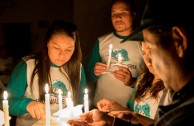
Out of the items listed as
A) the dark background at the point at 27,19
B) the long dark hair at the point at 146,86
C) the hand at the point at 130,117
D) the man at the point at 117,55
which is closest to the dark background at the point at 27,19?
the dark background at the point at 27,19

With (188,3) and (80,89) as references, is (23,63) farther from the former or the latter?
(188,3)

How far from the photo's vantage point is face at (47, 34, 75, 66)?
265 centimetres

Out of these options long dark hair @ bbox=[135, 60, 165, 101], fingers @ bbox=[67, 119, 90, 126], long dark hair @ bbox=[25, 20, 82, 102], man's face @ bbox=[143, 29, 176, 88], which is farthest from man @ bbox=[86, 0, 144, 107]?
man's face @ bbox=[143, 29, 176, 88]

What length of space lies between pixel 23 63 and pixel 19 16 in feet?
28.5

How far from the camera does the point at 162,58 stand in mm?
1218

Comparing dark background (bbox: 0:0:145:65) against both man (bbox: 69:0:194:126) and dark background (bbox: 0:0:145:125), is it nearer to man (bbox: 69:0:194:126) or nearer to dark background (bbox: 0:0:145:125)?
dark background (bbox: 0:0:145:125)

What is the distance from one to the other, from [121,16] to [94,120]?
1.88 metres

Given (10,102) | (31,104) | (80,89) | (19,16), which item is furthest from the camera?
(19,16)

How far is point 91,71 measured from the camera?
3.51 m

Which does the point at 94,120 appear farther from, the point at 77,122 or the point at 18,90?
the point at 18,90

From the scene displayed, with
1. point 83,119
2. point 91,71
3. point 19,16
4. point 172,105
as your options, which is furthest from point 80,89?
point 19,16

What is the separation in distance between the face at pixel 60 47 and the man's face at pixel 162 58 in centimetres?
145

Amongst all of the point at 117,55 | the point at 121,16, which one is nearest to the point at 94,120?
the point at 117,55

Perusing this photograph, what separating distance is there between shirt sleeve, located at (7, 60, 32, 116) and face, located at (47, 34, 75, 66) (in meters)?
0.29
